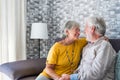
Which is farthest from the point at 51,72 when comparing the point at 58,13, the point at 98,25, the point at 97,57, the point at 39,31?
the point at 58,13

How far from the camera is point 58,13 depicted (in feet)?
12.9

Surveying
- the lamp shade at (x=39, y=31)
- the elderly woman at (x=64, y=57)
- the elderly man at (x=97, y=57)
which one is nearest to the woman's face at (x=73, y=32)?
the elderly woman at (x=64, y=57)

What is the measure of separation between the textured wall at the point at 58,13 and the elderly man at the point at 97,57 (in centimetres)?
89

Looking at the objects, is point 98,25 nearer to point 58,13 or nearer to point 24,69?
point 24,69

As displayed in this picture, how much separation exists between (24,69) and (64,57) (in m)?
0.57

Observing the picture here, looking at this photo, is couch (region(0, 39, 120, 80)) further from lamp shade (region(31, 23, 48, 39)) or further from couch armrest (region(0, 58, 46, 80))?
lamp shade (region(31, 23, 48, 39))

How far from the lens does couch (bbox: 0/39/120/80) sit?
2797mm

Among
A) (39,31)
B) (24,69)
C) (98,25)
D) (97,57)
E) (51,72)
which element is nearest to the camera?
(97,57)

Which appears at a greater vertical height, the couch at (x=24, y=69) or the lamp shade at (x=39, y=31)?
the lamp shade at (x=39, y=31)

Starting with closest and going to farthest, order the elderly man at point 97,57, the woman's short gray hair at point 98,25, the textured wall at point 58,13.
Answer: the elderly man at point 97,57
the woman's short gray hair at point 98,25
the textured wall at point 58,13

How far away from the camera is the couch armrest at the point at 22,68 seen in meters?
2.82

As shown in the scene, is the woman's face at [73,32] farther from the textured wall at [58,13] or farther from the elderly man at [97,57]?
the textured wall at [58,13]

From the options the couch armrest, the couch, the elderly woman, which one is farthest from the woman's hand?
the couch armrest

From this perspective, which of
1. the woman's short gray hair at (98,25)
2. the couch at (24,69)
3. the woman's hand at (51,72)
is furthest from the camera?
the couch at (24,69)
